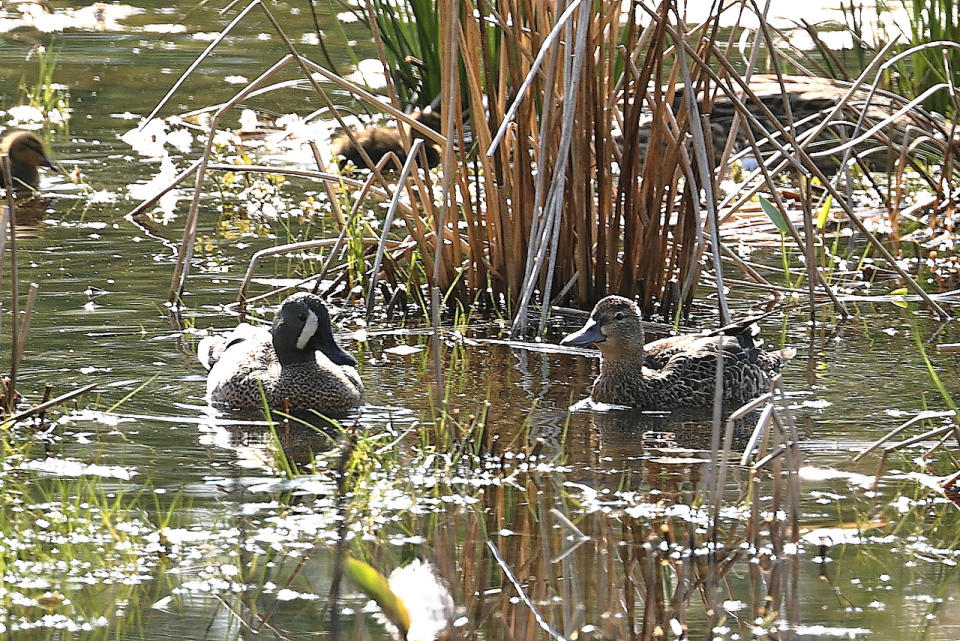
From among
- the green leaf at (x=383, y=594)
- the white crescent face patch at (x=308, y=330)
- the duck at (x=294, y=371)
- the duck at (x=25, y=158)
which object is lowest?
the duck at (x=294, y=371)

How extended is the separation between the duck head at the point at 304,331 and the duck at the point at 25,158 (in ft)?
12.5

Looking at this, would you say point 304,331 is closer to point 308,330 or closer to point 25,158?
point 308,330

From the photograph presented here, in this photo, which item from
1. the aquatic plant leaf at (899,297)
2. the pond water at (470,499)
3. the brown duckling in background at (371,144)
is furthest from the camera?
the brown duckling in background at (371,144)

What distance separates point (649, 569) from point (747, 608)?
340mm

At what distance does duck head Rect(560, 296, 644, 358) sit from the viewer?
240 inches

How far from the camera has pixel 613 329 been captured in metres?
6.14

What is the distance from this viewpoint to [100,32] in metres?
14.4

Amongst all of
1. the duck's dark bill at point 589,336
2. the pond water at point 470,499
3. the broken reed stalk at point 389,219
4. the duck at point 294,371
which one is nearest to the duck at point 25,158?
the pond water at point 470,499

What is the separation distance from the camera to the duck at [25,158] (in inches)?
367

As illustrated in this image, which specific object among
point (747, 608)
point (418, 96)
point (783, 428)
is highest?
point (418, 96)

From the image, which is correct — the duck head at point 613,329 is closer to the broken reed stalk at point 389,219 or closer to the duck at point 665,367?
the duck at point 665,367

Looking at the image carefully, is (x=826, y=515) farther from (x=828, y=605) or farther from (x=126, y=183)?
(x=126, y=183)

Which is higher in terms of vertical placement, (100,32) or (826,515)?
(100,32)

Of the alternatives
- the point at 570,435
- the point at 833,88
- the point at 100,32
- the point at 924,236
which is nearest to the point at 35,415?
the point at 570,435
